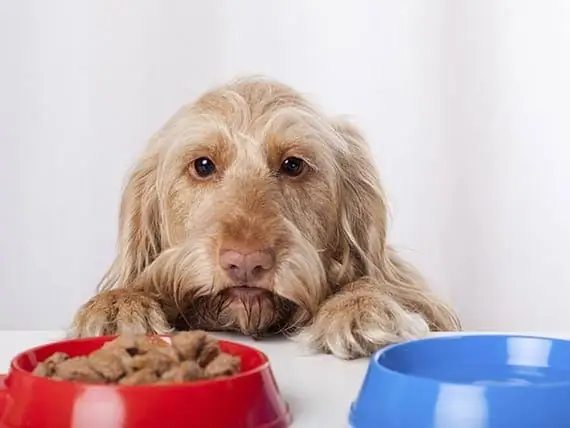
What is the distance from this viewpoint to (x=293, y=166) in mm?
2055

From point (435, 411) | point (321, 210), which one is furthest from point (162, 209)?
point (435, 411)

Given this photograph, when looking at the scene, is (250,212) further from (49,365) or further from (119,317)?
(49,365)

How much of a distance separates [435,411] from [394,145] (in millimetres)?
2138

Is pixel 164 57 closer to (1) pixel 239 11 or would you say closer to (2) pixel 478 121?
(1) pixel 239 11

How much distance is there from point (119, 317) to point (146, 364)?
716mm

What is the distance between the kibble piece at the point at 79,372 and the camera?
1.11 meters

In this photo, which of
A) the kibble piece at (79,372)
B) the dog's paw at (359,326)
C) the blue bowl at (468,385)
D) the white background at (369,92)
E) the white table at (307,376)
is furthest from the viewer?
the white background at (369,92)

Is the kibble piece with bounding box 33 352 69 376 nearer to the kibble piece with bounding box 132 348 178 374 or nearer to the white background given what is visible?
the kibble piece with bounding box 132 348 178 374

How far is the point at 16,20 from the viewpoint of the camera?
309 cm

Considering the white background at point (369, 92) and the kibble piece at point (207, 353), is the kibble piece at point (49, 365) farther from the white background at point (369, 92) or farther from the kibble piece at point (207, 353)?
the white background at point (369, 92)

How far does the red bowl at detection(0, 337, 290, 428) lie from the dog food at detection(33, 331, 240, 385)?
0.03 metres

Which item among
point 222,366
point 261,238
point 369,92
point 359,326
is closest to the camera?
point 222,366

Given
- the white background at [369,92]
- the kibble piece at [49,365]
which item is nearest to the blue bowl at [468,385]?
the kibble piece at [49,365]

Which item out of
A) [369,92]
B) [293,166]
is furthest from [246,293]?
[369,92]
